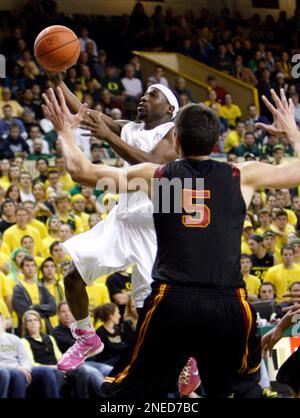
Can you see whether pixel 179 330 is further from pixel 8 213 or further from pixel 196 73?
pixel 196 73

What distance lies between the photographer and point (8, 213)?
43.1 ft

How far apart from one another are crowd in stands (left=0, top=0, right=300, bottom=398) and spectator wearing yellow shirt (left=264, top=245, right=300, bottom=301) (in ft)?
0.05

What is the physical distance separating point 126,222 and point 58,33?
147cm

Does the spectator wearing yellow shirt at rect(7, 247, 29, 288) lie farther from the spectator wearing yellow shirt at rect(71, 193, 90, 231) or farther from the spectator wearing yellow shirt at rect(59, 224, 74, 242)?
the spectator wearing yellow shirt at rect(71, 193, 90, 231)

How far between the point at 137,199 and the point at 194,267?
2.04m

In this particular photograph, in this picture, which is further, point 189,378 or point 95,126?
point 189,378

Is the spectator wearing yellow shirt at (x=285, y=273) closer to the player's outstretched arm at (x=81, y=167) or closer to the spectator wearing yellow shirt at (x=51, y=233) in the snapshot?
the spectator wearing yellow shirt at (x=51, y=233)

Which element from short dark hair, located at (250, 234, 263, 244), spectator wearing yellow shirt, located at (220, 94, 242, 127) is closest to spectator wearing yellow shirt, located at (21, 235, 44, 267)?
short dark hair, located at (250, 234, 263, 244)

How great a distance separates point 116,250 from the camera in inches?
291

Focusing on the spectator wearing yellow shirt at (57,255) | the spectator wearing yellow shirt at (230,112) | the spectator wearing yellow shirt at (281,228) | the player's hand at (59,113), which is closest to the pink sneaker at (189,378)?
the player's hand at (59,113)

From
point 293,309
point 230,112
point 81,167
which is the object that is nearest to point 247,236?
point 230,112

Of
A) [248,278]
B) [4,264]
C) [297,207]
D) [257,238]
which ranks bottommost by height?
[248,278]

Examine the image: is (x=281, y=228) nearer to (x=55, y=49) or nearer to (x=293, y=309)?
(x=55, y=49)

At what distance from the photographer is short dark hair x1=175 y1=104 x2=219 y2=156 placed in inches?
219
